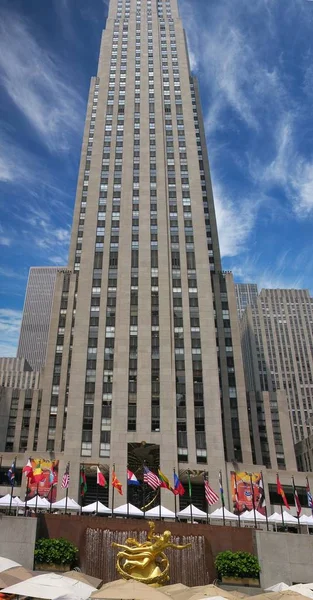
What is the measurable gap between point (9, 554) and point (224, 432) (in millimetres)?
50483

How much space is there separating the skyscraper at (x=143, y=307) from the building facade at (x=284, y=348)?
7201cm

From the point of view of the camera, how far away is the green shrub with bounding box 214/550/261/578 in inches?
1406

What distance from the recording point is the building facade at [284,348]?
157125 mm

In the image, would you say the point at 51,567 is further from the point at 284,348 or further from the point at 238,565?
the point at 284,348

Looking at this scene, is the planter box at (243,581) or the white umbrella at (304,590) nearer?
the white umbrella at (304,590)

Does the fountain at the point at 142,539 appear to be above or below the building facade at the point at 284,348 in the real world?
below

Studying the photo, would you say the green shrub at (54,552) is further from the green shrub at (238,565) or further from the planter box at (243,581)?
the planter box at (243,581)

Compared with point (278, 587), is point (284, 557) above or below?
above

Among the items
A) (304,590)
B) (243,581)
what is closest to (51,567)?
(243,581)

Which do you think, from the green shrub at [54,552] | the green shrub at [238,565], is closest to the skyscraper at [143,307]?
the green shrub at [54,552]

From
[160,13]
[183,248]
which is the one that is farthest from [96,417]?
[160,13]

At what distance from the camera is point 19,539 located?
37438 millimetres

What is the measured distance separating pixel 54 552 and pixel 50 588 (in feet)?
49.3

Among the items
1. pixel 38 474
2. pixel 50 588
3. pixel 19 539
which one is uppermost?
pixel 38 474
